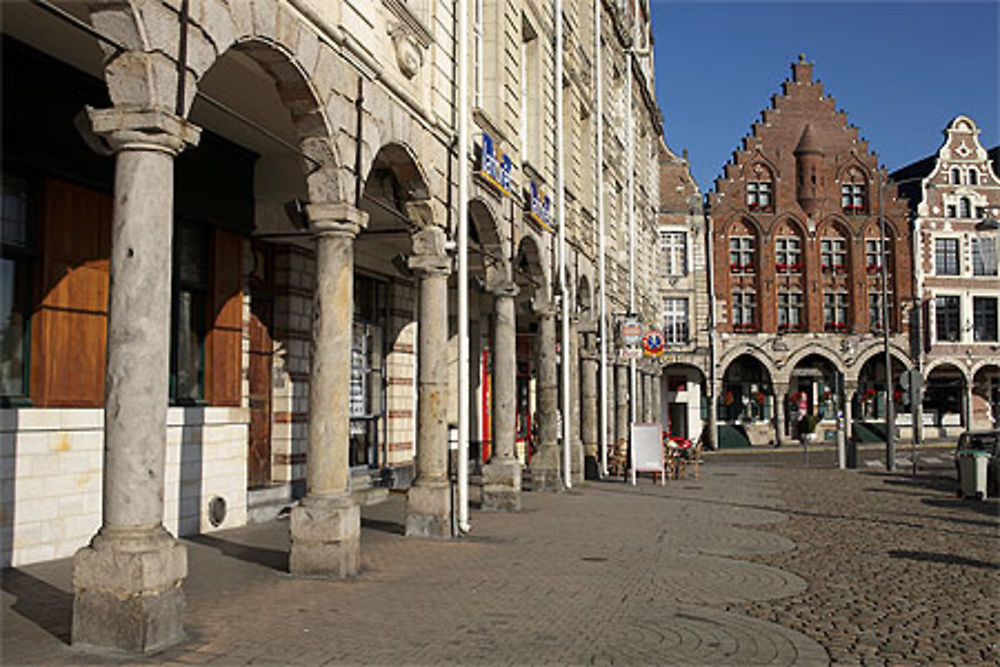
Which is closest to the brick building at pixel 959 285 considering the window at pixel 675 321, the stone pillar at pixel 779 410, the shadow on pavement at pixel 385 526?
the stone pillar at pixel 779 410

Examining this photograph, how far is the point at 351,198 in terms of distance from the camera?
28.0ft

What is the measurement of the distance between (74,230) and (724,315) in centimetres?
4139

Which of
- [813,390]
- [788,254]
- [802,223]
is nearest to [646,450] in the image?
[813,390]

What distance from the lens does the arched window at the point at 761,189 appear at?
160 ft

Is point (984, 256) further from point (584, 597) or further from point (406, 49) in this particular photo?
point (584, 597)

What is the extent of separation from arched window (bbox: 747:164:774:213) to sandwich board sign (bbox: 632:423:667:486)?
32.5 meters

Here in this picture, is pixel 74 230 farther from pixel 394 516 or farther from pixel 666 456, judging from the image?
pixel 666 456

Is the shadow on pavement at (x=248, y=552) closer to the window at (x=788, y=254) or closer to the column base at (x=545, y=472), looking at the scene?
the column base at (x=545, y=472)

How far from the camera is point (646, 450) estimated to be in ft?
62.7

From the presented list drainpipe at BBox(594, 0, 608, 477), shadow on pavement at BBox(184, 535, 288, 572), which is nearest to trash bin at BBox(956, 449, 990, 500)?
drainpipe at BBox(594, 0, 608, 477)

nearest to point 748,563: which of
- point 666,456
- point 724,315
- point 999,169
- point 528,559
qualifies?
point 528,559

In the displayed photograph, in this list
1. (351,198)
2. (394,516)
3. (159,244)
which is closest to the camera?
(159,244)

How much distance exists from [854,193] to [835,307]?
6.52m

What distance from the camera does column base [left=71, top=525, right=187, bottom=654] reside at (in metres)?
5.36
